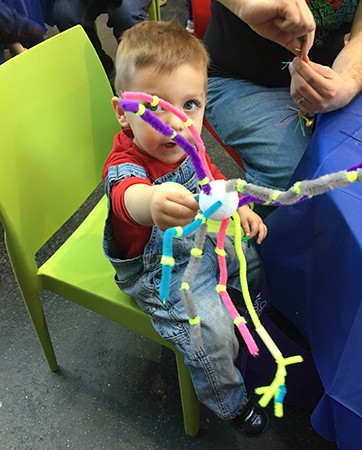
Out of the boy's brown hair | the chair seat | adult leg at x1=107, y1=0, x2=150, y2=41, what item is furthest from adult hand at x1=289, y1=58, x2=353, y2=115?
adult leg at x1=107, y1=0, x2=150, y2=41

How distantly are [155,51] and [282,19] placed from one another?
195mm

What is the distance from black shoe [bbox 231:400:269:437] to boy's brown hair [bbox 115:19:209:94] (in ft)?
2.07

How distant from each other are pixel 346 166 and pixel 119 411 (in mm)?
813

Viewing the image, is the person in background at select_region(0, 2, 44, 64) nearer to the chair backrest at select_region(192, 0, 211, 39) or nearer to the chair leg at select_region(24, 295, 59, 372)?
the chair backrest at select_region(192, 0, 211, 39)

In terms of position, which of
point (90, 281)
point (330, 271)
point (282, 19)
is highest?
point (282, 19)

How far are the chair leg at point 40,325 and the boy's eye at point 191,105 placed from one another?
1.69 ft

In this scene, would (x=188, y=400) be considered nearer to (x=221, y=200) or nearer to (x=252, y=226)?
(x=252, y=226)

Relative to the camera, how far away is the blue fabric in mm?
528

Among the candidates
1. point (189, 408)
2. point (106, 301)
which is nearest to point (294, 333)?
point (189, 408)

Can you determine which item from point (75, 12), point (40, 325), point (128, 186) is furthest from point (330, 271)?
point (75, 12)

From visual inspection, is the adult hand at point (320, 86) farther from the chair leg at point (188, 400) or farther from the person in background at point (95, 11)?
the person in background at point (95, 11)

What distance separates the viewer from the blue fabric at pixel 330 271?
0.53m

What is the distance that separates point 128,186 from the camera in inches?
25.3

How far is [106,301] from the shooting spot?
88cm
